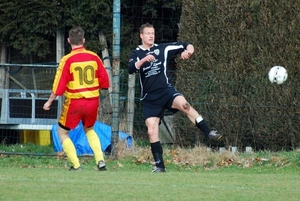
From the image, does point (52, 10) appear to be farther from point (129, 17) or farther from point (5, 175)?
point (5, 175)

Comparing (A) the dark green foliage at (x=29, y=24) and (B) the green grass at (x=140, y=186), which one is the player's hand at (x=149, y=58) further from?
(A) the dark green foliage at (x=29, y=24)

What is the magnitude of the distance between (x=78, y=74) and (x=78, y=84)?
13cm

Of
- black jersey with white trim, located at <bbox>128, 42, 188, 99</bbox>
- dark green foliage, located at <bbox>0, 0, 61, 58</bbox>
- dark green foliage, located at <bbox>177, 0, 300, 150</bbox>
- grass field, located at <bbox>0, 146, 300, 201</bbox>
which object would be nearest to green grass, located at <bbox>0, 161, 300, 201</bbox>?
grass field, located at <bbox>0, 146, 300, 201</bbox>

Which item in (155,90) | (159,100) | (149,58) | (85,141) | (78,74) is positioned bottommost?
(85,141)

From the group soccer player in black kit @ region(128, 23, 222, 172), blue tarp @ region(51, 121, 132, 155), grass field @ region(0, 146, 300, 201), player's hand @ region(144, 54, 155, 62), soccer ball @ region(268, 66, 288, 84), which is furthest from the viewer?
blue tarp @ region(51, 121, 132, 155)

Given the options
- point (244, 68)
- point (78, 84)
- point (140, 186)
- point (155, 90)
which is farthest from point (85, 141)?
point (140, 186)

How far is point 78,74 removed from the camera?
11.0 m

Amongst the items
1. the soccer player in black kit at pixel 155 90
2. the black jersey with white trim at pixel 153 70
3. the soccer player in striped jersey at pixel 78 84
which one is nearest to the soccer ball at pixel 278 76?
the soccer player in black kit at pixel 155 90

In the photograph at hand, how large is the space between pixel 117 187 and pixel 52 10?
928cm

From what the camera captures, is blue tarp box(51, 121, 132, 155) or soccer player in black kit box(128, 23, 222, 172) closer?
soccer player in black kit box(128, 23, 222, 172)

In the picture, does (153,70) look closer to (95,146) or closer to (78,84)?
(78,84)

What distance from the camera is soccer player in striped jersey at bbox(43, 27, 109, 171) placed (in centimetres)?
1091

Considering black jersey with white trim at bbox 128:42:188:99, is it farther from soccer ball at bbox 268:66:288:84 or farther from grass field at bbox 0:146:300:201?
soccer ball at bbox 268:66:288:84

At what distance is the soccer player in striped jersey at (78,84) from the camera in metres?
10.9
